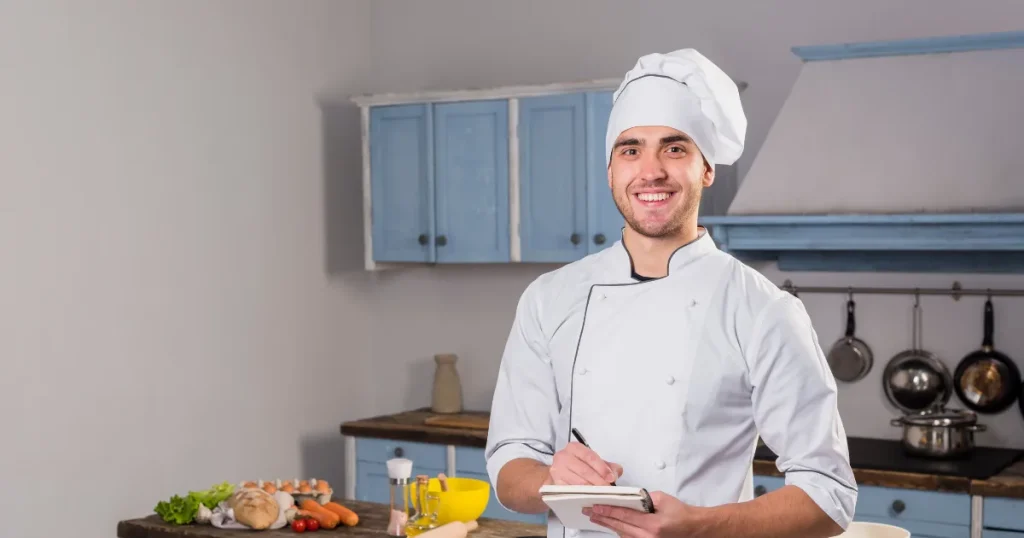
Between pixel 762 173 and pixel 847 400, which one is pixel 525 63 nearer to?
pixel 762 173

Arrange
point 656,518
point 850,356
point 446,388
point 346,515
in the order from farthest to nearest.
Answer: point 446,388
point 850,356
point 346,515
point 656,518

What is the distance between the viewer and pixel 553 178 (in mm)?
4789

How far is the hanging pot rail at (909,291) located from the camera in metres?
4.34

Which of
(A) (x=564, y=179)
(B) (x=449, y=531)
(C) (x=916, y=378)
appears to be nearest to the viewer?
(B) (x=449, y=531)

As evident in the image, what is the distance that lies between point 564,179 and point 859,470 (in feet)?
5.33

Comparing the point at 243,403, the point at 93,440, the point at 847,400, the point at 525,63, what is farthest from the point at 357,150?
the point at 847,400

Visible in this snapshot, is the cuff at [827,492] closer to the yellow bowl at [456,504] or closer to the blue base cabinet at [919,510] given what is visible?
the yellow bowl at [456,504]

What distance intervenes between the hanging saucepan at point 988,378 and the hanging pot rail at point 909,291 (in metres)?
0.05

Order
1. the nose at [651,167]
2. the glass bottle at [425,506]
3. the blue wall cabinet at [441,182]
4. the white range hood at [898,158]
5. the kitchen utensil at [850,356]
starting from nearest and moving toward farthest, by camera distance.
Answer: the nose at [651,167] < the glass bottle at [425,506] < the white range hood at [898,158] < the kitchen utensil at [850,356] < the blue wall cabinet at [441,182]

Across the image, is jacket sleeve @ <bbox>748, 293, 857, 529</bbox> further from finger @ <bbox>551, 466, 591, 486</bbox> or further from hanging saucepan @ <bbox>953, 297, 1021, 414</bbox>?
hanging saucepan @ <bbox>953, 297, 1021, 414</bbox>

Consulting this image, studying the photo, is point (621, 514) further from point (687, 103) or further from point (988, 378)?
point (988, 378)

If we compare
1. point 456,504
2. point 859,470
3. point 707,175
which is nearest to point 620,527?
point 707,175

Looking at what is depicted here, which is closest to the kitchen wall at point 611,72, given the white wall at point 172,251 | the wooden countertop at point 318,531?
the white wall at point 172,251

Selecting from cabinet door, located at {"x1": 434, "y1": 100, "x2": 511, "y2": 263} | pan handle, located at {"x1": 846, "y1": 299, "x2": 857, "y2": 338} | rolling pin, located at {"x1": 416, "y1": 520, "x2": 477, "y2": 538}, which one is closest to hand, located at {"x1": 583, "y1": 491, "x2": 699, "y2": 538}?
rolling pin, located at {"x1": 416, "y1": 520, "x2": 477, "y2": 538}
